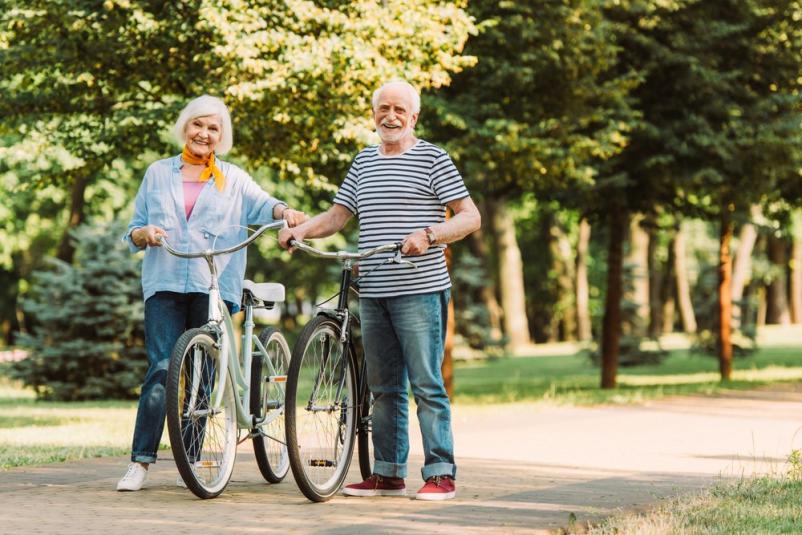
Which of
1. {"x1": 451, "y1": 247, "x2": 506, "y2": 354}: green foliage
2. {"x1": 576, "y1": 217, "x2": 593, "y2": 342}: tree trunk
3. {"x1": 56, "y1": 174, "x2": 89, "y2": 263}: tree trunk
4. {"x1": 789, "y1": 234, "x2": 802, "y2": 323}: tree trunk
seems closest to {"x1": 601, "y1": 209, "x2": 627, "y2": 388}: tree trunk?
{"x1": 56, "y1": 174, "x2": 89, "y2": 263}: tree trunk

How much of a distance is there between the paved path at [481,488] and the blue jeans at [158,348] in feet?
0.91

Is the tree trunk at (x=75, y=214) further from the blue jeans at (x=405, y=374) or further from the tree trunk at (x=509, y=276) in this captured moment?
the blue jeans at (x=405, y=374)

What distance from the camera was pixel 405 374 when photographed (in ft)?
22.4

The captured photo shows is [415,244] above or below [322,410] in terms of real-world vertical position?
above

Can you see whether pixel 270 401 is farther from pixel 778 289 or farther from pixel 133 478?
pixel 778 289

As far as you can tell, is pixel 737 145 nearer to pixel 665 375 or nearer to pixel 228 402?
pixel 665 375

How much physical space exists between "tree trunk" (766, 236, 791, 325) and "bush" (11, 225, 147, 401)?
32.4 m

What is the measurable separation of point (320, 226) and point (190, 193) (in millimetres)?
794

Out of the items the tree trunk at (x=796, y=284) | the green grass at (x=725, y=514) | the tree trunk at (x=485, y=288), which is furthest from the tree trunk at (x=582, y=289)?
the green grass at (x=725, y=514)

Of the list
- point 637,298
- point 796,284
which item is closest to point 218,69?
point 637,298

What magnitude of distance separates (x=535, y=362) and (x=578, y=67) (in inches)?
810

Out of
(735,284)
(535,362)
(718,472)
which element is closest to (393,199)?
(718,472)

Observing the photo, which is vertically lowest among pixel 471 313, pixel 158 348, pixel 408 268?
pixel 158 348

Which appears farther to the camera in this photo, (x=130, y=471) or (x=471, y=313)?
(x=471, y=313)
